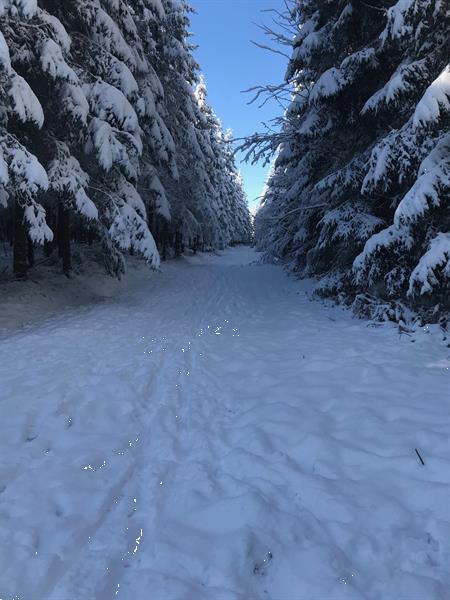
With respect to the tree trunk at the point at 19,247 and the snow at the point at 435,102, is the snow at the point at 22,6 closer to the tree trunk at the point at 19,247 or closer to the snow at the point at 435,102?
the tree trunk at the point at 19,247

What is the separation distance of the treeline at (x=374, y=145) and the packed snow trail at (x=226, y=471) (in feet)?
5.75

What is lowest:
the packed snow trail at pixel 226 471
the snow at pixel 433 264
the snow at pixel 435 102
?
the packed snow trail at pixel 226 471

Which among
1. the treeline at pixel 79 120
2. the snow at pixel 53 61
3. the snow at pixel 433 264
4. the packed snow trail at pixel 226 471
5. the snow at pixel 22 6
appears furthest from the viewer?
the snow at pixel 53 61

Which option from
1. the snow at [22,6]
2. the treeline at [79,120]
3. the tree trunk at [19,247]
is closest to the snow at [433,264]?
the treeline at [79,120]

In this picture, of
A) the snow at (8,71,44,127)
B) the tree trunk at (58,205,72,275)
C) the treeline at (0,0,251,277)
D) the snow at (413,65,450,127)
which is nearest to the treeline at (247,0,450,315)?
the snow at (413,65,450,127)

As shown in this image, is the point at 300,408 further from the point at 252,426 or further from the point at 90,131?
the point at 90,131

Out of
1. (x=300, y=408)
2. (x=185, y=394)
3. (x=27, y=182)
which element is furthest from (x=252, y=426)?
(x=27, y=182)

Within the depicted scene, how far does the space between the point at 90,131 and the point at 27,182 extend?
295cm

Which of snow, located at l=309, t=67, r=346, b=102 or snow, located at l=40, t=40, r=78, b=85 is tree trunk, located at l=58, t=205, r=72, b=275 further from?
snow, located at l=309, t=67, r=346, b=102

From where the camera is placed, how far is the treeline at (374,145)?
22.9ft

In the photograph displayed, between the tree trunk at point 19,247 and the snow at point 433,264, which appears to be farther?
the tree trunk at point 19,247

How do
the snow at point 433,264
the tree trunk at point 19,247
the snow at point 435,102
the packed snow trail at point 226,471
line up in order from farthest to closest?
1. the tree trunk at point 19,247
2. the snow at point 433,264
3. the snow at point 435,102
4. the packed snow trail at point 226,471

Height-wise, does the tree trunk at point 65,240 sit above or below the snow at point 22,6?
below

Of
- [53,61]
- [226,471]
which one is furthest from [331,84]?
[226,471]
